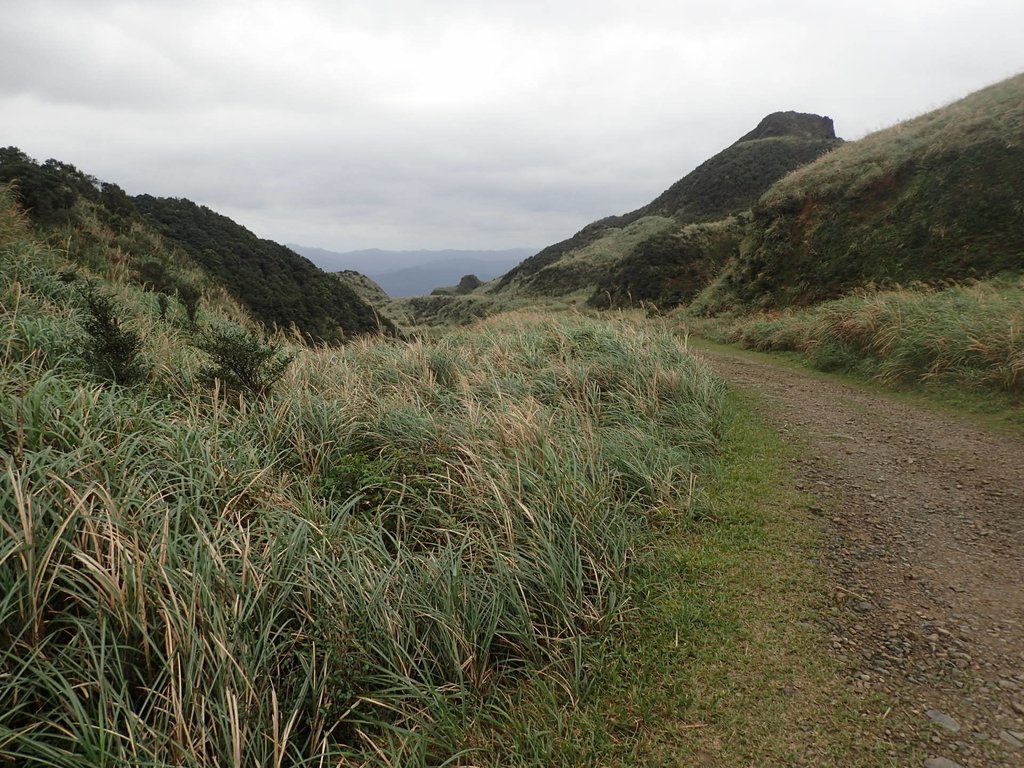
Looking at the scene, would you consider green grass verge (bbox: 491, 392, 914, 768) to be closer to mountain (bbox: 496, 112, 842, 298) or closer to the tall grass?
the tall grass

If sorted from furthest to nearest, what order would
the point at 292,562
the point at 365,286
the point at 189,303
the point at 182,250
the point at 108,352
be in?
the point at 365,286, the point at 182,250, the point at 189,303, the point at 108,352, the point at 292,562

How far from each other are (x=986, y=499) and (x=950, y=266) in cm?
1039

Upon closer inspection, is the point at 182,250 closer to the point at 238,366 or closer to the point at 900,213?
the point at 238,366

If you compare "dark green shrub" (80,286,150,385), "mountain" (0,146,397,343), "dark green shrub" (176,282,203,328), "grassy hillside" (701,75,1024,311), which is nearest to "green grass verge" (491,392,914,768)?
"dark green shrub" (80,286,150,385)

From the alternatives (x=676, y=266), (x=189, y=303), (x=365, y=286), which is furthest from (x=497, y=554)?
(x=365, y=286)

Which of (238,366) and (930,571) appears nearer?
(930,571)

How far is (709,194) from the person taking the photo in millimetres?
44719

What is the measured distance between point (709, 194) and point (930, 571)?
156 feet

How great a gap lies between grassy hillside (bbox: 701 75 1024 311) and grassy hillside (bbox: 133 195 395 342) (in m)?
12.8

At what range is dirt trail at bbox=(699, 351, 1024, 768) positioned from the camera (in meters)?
2.10

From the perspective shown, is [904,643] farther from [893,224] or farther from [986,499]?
[893,224]

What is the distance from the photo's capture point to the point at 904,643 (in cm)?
250

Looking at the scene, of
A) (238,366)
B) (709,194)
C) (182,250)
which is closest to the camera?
(238,366)

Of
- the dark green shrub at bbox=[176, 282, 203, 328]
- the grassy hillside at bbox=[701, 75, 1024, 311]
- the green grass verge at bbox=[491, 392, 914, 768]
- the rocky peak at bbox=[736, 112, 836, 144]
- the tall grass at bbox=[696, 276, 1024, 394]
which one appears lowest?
the green grass verge at bbox=[491, 392, 914, 768]
